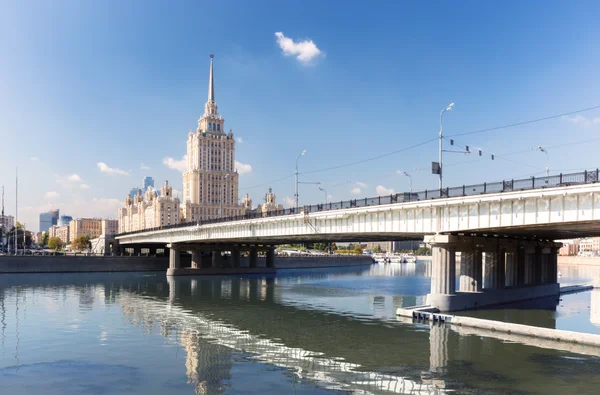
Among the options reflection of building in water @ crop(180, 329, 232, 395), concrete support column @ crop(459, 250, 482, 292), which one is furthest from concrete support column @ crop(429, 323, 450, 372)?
reflection of building in water @ crop(180, 329, 232, 395)

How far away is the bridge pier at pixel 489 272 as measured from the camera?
161 feet

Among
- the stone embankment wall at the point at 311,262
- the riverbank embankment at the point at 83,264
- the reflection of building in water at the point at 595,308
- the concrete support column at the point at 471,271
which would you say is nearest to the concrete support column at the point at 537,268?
the reflection of building in water at the point at 595,308

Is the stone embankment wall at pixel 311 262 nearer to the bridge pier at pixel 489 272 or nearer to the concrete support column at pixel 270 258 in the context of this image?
the concrete support column at pixel 270 258

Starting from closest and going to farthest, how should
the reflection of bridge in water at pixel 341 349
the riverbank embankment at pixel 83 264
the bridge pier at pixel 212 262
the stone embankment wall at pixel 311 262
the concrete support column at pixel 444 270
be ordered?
the reflection of bridge in water at pixel 341 349, the concrete support column at pixel 444 270, the riverbank embankment at pixel 83 264, the bridge pier at pixel 212 262, the stone embankment wall at pixel 311 262

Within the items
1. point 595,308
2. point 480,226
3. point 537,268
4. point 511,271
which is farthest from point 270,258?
point 480,226

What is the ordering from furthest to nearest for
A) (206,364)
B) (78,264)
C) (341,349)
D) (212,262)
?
(212,262) < (78,264) < (341,349) < (206,364)

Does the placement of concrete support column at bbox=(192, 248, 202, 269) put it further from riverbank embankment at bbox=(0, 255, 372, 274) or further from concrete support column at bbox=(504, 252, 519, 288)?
concrete support column at bbox=(504, 252, 519, 288)

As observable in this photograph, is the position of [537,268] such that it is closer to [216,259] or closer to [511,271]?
[511,271]

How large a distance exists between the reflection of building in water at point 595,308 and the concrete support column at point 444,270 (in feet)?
41.4

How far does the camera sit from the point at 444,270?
49.3 m

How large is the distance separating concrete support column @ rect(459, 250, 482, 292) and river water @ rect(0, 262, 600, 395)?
10.2ft

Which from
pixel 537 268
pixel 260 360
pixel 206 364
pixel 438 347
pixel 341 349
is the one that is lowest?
pixel 341 349

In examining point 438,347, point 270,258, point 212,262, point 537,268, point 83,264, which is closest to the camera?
point 438,347

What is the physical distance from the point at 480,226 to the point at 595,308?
23.3 m
